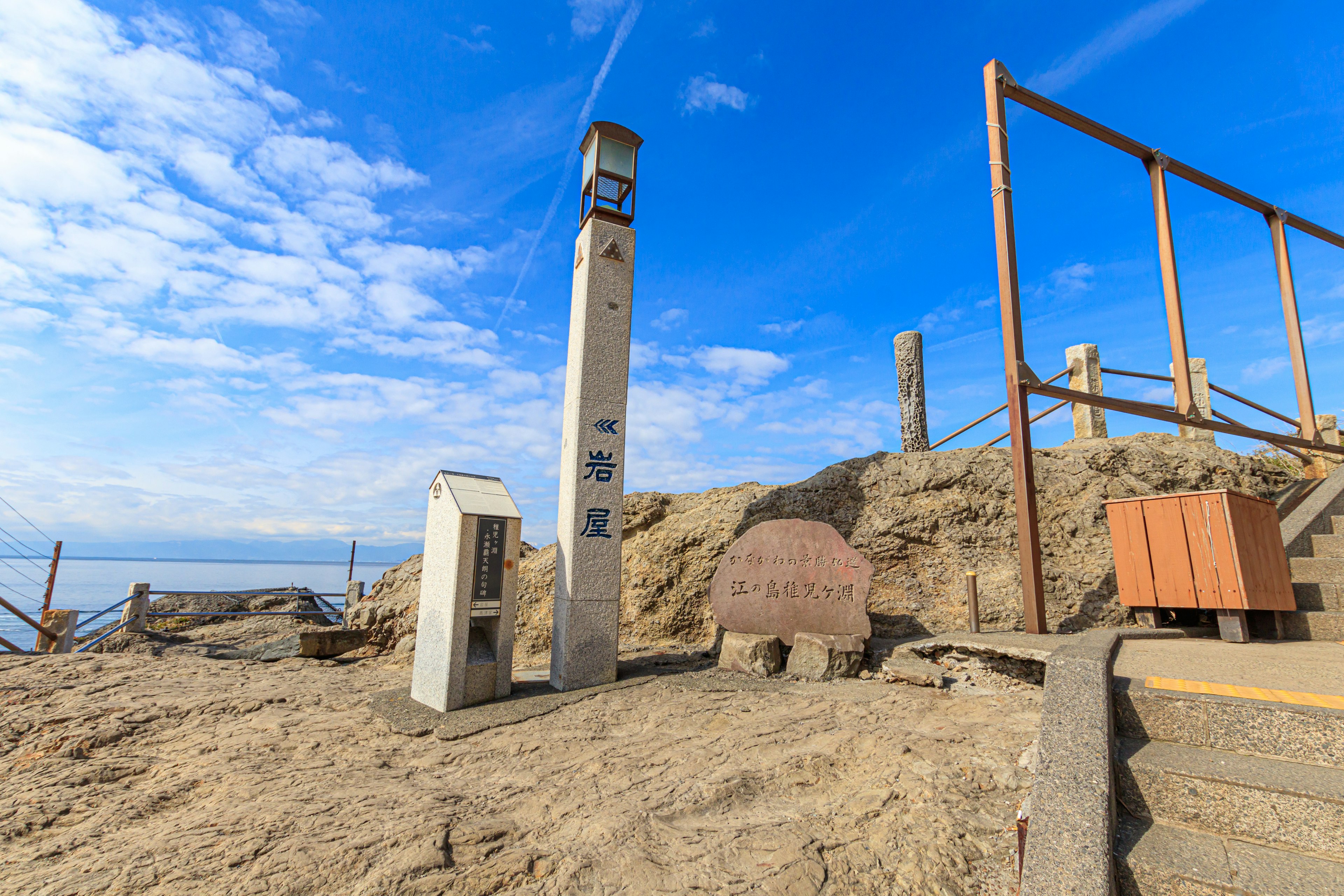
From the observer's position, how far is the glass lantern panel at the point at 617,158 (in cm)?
679

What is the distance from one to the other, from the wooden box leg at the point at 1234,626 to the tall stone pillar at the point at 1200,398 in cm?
430

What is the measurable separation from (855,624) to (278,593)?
13.0 metres

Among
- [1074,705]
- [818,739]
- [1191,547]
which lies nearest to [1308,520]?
[1191,547]

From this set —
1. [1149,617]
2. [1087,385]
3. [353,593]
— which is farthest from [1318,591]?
[353,593]

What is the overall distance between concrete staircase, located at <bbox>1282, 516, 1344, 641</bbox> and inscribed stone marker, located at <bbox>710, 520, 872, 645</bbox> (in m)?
3.44

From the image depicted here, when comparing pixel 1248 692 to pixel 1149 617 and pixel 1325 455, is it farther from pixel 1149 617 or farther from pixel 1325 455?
pixel 1325 455

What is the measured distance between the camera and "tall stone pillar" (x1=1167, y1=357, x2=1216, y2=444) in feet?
28.6

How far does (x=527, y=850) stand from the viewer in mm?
2789

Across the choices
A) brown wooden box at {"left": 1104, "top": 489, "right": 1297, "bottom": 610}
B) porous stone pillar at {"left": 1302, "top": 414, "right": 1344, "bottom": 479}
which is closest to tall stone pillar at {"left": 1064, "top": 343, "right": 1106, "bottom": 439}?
porous stone pillar at {"left": 1302, "top": 414, "right": 1344, "bottom": 479}

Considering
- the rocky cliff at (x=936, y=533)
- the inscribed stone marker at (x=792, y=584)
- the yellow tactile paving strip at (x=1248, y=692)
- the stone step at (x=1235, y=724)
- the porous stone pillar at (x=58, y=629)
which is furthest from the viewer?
the porous stone pillar at (x=58, y=629)

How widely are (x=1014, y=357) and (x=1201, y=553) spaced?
84.7 inches

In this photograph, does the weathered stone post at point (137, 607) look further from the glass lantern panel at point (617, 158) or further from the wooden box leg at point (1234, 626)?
the wooden box leg at point (1234, 626)

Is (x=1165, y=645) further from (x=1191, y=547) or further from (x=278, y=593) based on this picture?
(x=278, y=593)

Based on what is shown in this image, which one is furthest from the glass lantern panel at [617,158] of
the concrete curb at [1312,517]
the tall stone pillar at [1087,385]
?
the tall stone pillar at [1087,385]
